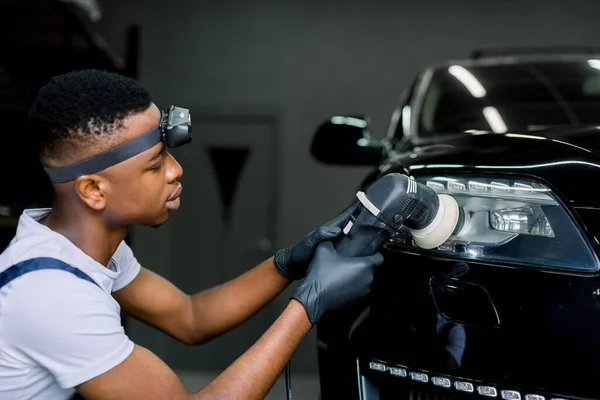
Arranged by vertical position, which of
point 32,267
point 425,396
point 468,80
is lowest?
point 425,396

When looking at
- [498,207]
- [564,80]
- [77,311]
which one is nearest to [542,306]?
[498,207]

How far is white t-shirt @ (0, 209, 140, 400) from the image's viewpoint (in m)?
1.32

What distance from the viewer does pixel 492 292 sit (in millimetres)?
1364

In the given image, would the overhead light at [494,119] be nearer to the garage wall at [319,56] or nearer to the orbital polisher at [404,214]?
the orbital polisher at [404,214]

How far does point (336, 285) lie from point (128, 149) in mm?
564

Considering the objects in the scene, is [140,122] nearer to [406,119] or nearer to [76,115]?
[76,115]

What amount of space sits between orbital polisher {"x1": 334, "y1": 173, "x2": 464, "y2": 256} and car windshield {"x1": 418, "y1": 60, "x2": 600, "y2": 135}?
86cm

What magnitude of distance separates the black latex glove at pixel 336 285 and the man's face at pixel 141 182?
393 mm

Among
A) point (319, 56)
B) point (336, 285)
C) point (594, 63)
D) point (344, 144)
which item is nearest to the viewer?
point (336, 285)

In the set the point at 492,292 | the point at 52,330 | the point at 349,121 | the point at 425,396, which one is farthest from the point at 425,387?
the point at 349,121

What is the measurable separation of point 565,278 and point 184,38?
228 inches

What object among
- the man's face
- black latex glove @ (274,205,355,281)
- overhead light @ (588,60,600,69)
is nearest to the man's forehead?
the man's face

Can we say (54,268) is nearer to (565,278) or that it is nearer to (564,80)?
(565,278)

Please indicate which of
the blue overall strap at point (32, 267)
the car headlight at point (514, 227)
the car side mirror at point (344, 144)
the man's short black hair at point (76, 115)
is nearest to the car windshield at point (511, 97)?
the car side mirror at point (344, 144)
